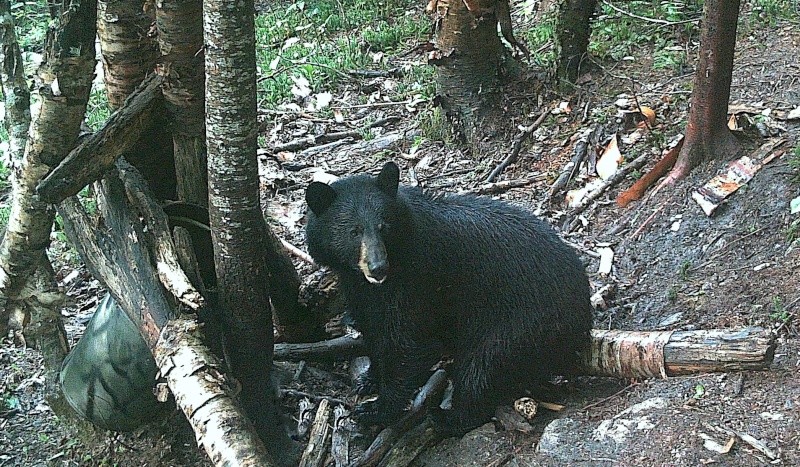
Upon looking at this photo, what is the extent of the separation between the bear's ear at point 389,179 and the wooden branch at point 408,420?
1.29 m

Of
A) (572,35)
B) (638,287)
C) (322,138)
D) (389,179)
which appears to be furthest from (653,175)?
(322,138)

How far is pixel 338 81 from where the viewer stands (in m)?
10.1

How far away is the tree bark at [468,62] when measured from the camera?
7.67 meters

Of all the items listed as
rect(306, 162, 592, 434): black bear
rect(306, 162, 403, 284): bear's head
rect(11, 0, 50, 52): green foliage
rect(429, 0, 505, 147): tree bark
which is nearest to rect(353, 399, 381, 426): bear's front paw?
rect(306, 162, 592, 434): black bear

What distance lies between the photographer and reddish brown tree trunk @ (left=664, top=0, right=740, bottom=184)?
5.38m

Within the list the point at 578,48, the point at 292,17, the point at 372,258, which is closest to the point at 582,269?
the point at 372,258

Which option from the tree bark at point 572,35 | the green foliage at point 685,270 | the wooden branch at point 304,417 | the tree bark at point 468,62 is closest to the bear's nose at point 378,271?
the wooden branch at point 304,417

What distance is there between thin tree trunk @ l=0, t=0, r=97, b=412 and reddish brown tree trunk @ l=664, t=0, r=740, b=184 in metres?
3.89

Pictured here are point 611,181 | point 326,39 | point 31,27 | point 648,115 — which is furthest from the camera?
point 31,27

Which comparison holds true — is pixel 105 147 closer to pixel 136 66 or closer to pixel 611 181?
pixel 136 66

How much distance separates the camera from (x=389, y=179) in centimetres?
478

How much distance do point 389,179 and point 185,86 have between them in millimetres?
1273

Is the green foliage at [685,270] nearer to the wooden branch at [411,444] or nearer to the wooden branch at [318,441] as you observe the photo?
the wooden branch at [411,444]

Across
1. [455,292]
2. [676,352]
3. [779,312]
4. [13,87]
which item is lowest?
[676,352]
